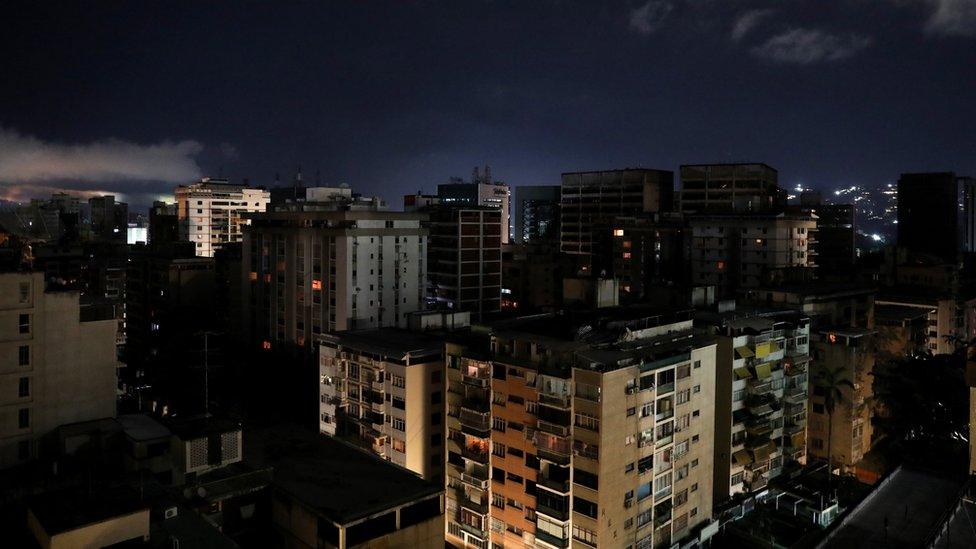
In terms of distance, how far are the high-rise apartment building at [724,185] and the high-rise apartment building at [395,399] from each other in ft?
181

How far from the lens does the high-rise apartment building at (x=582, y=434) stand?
28016mm

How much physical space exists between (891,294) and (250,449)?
56979 mm

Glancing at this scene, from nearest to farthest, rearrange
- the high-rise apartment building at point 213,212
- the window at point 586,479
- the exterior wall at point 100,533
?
the exterior wall at point 100,533 < the window at point 586,479 < the high-rise apartment building at point 213,212

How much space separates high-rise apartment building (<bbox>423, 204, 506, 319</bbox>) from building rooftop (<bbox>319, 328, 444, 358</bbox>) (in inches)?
1089

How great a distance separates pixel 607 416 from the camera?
90.5 feet

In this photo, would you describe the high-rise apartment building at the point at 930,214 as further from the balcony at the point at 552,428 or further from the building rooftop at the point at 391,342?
the balcony at the point at 552,428

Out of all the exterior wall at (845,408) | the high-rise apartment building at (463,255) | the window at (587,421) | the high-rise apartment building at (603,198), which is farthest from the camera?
the high-rise apartment building at (603,198)

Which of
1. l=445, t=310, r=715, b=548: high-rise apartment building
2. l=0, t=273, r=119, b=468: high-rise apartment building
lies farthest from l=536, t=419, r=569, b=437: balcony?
l=0, t=273, r=119, b=468: high-rise apartment building

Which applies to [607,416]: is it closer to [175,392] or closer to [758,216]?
[175,392]

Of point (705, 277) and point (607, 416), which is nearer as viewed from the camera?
point (607, 416)

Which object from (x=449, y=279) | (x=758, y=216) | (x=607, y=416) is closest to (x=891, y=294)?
(x=758, y=216)

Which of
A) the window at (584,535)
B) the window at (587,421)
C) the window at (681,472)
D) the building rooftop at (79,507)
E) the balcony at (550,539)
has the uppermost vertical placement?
the building rooftop at (79,507)

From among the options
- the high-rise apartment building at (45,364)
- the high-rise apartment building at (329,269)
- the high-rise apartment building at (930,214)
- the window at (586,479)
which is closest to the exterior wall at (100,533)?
the high-rise apartment building at (45,364)

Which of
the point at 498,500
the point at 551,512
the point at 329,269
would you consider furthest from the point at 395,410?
the point at 329,269
